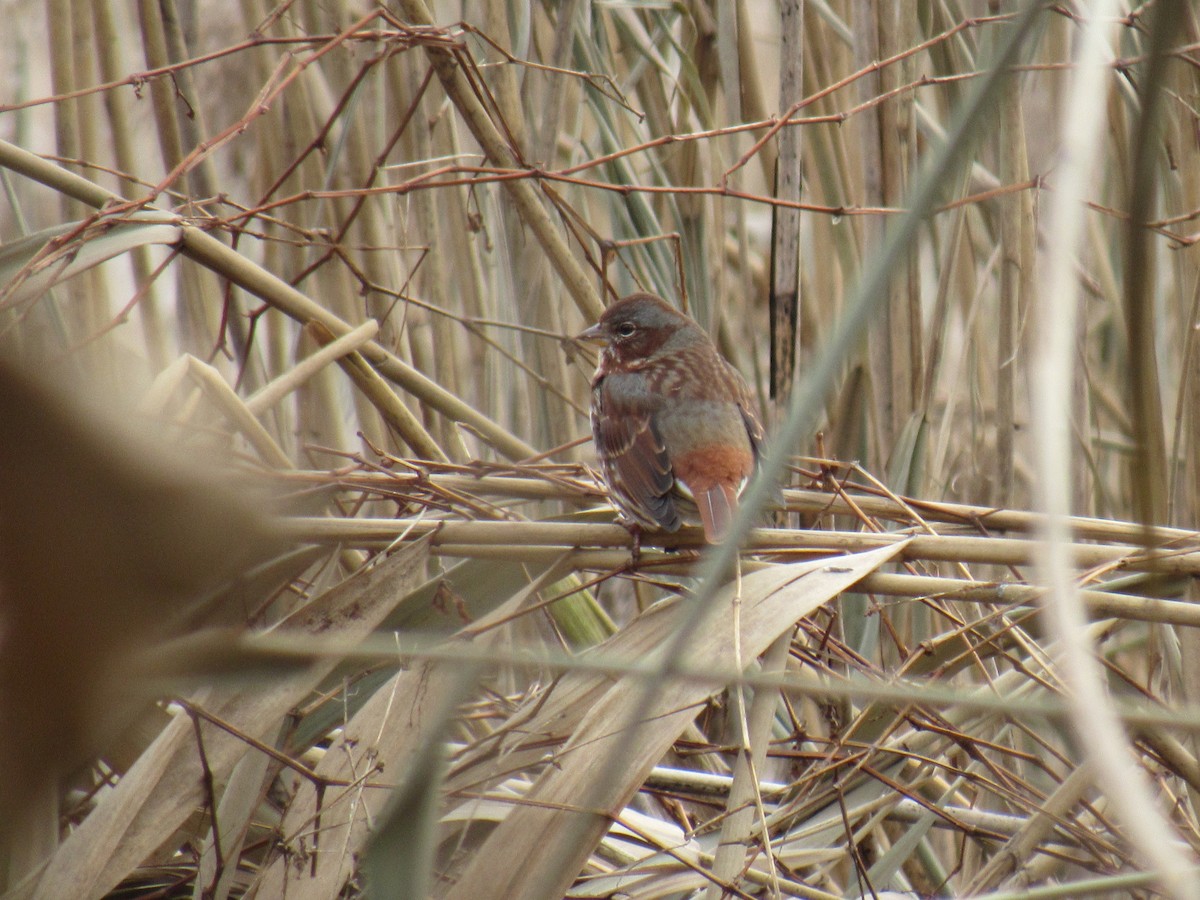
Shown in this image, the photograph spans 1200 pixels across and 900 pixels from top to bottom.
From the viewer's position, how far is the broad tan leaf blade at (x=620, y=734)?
1.70 metres

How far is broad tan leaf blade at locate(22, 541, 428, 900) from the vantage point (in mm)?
1928

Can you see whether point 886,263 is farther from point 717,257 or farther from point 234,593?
point 717,257

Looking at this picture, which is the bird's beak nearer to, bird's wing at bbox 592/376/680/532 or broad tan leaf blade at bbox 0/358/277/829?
bird's wing at bbox 592/376/680/532

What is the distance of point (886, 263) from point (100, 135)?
2908mm

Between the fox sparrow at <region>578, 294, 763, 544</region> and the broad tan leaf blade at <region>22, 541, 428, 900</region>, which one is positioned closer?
the broad tan leaf blade at <region>22, 541, 428, 900</region>

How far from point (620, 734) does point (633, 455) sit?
1.61m

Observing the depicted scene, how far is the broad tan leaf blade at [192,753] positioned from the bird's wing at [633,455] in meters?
0.73

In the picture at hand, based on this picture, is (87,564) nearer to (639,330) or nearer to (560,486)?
(560,486)

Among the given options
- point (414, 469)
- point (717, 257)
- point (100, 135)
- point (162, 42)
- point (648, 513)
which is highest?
point (162, 42)

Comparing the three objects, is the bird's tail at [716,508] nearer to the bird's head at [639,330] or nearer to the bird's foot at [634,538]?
the bird's foot at [634,538]

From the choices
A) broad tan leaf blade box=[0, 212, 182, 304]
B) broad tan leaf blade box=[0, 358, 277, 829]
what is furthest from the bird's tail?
broad tan leaf blade box=[0, 358, 277, 829]

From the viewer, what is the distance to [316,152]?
334 cm

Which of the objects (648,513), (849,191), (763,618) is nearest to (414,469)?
(648,513)

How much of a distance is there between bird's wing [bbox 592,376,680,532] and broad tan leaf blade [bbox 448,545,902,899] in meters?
0.71
